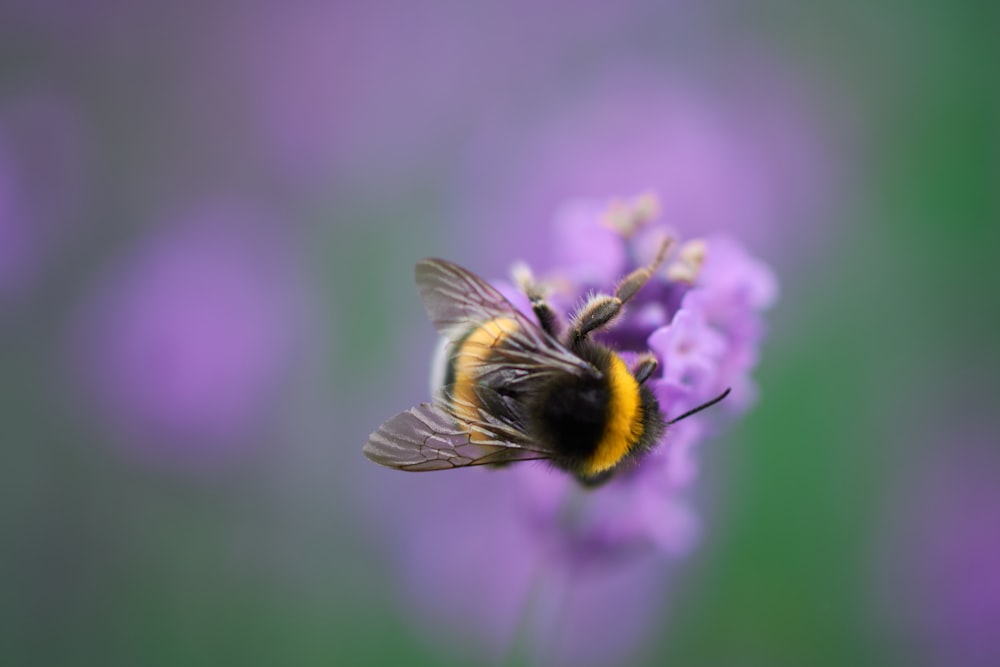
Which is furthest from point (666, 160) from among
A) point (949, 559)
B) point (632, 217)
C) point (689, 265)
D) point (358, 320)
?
point (689, 265)

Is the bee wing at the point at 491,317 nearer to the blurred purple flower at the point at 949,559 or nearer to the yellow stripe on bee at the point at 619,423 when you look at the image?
the yellow stripe on bee at the point at 619,423

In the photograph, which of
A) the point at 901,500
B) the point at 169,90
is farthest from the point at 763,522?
the point at 169,90

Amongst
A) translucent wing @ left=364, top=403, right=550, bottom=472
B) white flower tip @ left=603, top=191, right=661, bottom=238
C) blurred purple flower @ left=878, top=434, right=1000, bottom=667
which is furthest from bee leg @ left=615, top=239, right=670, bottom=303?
blurred purple flower @ left=878, top=434, right=1000, bottom=667

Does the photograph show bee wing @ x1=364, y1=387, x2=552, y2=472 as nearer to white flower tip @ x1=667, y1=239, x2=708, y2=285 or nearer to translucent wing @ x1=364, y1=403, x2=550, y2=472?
translucent wing @ x1=364, y1=403, x2=550, y2=472

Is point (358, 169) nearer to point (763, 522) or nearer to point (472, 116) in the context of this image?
point (472, 116)

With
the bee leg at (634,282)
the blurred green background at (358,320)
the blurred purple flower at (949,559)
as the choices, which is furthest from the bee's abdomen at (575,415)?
the blurred purple flower at (949,559)

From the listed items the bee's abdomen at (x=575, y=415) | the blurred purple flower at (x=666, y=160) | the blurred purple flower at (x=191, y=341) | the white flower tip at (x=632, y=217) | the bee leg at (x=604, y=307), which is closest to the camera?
the bee's abdomen at (x=575, y=415)
